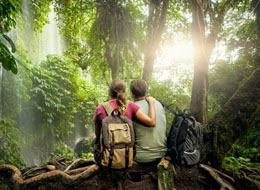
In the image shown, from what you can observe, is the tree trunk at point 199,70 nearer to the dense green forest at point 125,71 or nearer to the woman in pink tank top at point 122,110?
the dense green forest at point 125,71

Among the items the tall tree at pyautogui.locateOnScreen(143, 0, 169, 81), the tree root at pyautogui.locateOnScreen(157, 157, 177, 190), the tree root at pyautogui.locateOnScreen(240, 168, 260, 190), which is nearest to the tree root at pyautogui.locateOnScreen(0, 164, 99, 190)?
the tree root at pyautogui.locateOnScreen(157, 157, 177, 190)

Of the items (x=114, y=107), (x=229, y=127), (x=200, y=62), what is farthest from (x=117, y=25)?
(x=114, y=107)

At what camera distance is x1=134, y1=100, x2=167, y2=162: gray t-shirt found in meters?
2.37

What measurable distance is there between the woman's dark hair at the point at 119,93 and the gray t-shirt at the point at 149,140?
12.3 inches

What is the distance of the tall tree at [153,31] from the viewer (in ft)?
21.1

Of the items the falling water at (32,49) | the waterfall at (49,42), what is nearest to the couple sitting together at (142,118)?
the falling water at (32,49)

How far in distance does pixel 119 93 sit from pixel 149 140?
707mm

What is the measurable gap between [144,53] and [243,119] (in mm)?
4225

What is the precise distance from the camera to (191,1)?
4.34 metres

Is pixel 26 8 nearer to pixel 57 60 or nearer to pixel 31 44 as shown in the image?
pixel 31 44

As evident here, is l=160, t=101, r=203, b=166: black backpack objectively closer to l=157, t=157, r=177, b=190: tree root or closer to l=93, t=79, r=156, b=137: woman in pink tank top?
l=157, t=157, r=177, b=190: tree root

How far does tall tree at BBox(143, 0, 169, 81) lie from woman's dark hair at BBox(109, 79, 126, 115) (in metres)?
4.03

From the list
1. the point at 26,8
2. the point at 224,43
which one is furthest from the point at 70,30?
the point at 224,43

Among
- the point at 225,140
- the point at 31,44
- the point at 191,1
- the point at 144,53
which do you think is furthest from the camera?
the point at 31,44
